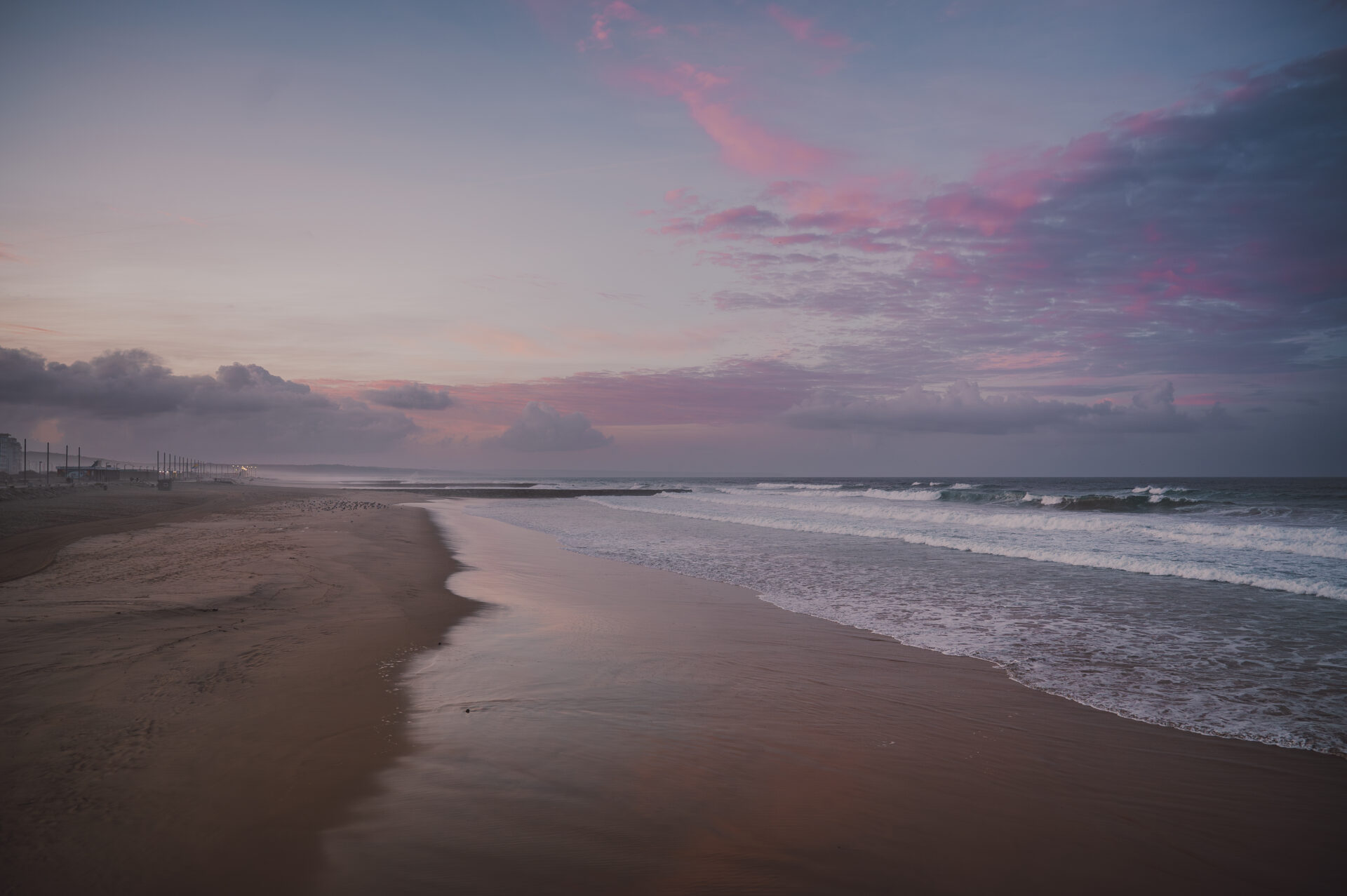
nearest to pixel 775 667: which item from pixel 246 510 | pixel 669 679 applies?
pixel 669 679

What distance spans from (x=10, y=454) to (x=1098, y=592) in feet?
456

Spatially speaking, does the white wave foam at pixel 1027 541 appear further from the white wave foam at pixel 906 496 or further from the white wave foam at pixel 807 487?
the white wave foam at pixel 807 487

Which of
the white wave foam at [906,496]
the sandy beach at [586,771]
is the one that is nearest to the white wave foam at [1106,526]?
the white wave foam at [906,496]

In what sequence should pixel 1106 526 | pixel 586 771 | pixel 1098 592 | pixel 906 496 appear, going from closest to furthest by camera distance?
1. pixel 586 771
2. pixel 1098 592
3. pixel 1106 526
4. pixel 906 496

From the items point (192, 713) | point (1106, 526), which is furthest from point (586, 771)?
point (1106, 526)

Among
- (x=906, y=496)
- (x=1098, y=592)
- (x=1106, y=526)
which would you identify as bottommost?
(x=1098, y=592)

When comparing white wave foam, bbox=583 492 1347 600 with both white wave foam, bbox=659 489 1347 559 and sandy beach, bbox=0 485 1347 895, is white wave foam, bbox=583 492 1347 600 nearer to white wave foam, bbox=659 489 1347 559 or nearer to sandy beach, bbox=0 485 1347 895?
white wave foam, bbox=659 489 1347 559

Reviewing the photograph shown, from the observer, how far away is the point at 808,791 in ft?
14.7

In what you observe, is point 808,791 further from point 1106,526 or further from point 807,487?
point 807,487

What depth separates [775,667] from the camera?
7582 mm

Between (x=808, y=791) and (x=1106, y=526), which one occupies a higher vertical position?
(x=1106, y=526)

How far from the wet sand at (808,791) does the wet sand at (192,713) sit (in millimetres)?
445

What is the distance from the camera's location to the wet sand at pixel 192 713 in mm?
3449

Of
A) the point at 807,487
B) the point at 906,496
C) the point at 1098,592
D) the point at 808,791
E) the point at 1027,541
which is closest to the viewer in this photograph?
the point at 808,791
